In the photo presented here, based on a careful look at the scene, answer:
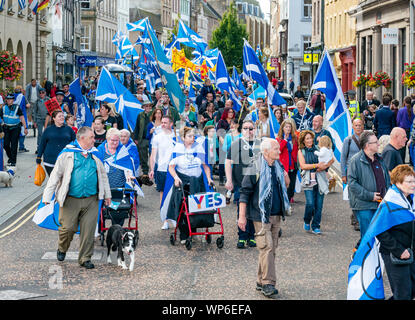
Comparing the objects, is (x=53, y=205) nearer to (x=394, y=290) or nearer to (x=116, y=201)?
(x=116, y=201)

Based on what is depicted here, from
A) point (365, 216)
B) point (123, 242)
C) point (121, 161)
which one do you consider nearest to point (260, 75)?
point (121, 161)

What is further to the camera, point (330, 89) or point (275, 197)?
point (330, 89)

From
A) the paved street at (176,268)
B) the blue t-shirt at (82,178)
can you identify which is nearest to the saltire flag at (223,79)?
the paved street at (176,268)

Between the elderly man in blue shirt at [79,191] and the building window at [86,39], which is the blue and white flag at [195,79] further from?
the building window at [86,39]

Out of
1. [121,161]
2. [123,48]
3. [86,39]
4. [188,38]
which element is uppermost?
[86,39]

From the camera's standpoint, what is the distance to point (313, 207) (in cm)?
1285

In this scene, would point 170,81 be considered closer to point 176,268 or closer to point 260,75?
point 260,75

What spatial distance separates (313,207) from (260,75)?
701 cm

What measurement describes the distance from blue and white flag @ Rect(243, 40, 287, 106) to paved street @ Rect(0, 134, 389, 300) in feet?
18.8

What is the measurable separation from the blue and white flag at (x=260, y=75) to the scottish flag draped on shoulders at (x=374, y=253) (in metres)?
11.4

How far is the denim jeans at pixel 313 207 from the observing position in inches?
499

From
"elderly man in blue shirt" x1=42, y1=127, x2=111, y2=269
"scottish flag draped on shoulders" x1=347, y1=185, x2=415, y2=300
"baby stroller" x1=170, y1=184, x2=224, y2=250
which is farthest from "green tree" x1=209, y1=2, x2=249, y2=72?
"scottish flag draped on shoulders" x1=347, y1=185, x2=415, y2=300

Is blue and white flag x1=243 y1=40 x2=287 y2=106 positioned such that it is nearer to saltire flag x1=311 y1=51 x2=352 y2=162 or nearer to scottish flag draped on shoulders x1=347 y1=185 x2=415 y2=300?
saltire flag x1=311 y1=51 x2=352 y2=162

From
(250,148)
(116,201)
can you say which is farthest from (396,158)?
(116,201)
